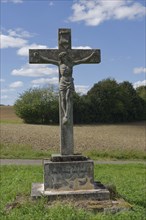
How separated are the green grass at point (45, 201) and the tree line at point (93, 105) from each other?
101ft

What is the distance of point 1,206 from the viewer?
31.3 feet

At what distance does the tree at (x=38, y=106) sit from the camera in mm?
49406

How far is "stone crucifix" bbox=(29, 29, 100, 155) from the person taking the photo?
9633 mm

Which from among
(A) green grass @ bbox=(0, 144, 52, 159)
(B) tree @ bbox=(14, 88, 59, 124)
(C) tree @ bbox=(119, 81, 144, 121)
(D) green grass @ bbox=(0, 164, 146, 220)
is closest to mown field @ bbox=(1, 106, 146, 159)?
(A) green grass @ bbox=(0, 144, 52, 159)

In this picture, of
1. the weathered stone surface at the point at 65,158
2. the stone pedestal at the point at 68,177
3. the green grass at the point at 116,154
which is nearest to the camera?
the stone pedestal at the point at 68,177

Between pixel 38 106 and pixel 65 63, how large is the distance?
40081 millimetres

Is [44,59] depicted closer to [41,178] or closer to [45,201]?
[45,201]

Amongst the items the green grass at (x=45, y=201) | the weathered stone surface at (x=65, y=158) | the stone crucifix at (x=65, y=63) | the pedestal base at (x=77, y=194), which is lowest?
the green grass at (x=45, y=201)

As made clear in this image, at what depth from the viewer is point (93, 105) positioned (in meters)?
51.9

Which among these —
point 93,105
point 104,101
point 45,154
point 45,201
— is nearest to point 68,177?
point 45,201

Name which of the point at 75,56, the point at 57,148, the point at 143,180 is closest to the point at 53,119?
the point at 57,148

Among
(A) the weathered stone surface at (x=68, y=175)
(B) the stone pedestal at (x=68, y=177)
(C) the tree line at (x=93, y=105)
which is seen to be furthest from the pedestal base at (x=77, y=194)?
(C) the tree line at (x=93, y=105)

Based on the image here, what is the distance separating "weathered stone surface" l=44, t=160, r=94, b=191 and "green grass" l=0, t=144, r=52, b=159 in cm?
1478

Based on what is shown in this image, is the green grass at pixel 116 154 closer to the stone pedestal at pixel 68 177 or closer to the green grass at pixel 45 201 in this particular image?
the green grass at pixel 45 201
